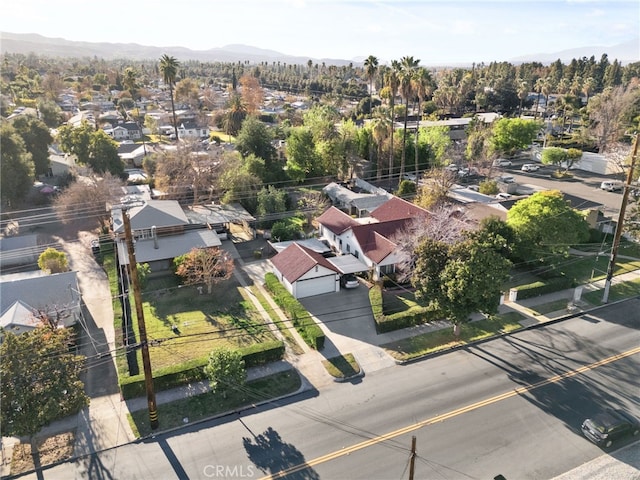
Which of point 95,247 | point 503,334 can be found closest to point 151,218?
point 95,247

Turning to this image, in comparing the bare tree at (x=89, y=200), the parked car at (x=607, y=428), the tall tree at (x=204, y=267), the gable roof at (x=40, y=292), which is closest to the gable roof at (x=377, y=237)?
the tall tree at (x=204, y=267)

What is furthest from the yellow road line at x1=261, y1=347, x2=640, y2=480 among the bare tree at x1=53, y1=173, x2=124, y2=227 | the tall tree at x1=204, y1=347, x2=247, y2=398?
the bare tree at x1=53, y1=173, x2=124, y2=227

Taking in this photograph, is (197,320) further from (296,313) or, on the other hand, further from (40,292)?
(40,292)

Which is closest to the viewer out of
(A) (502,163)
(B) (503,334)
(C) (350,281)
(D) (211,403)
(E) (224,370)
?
(E) (224,370)

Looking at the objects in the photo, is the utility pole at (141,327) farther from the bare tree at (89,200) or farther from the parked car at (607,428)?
the bare tree at (89,200)

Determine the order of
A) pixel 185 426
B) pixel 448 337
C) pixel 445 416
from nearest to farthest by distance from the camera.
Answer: pixel 185 426 → pixel 445 416 → pixel 448 337

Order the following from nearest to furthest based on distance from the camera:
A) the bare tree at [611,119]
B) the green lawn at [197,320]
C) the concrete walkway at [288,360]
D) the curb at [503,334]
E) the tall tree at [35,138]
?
the concrete walkway at [288,360], the curb at [503,334], the green lawn at [197,320], the tall tree at [35,138], the bare tree at [611,119]
